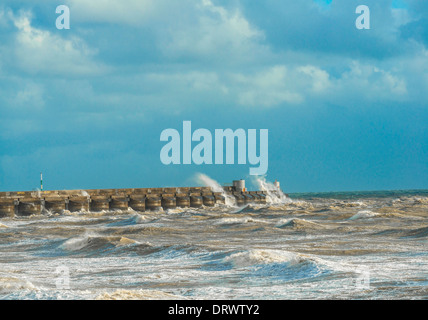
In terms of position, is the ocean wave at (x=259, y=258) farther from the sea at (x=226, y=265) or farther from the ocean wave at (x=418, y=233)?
the ocean wave at (x=418, y=233)

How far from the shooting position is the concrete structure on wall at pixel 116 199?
39406 millimetres

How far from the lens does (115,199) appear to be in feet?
147

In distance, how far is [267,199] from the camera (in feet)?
186

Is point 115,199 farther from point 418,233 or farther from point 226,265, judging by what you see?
point 226,265

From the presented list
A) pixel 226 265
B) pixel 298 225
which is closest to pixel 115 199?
pixel 298 225

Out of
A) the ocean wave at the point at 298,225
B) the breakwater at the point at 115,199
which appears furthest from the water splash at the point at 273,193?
the ocean wave at the point at 298,225

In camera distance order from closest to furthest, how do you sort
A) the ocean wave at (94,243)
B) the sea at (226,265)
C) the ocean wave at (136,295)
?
the ocean wave at (136,295) < the sea at (226,265) < the ocean wave at (94,243)

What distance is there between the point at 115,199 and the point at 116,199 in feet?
0.28

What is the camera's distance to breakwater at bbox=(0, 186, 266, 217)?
3938cm

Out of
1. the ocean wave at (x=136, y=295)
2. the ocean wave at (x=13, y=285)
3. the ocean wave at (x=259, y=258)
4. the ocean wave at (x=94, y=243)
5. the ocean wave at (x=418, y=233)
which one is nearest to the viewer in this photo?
the ocean wave at (x=136, y=295)

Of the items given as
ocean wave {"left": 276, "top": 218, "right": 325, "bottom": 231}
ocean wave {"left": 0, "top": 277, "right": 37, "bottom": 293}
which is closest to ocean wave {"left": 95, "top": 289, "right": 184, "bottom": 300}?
ocean wave {"left": 0, "top": 277, "right": 37, "bottom": 293}
